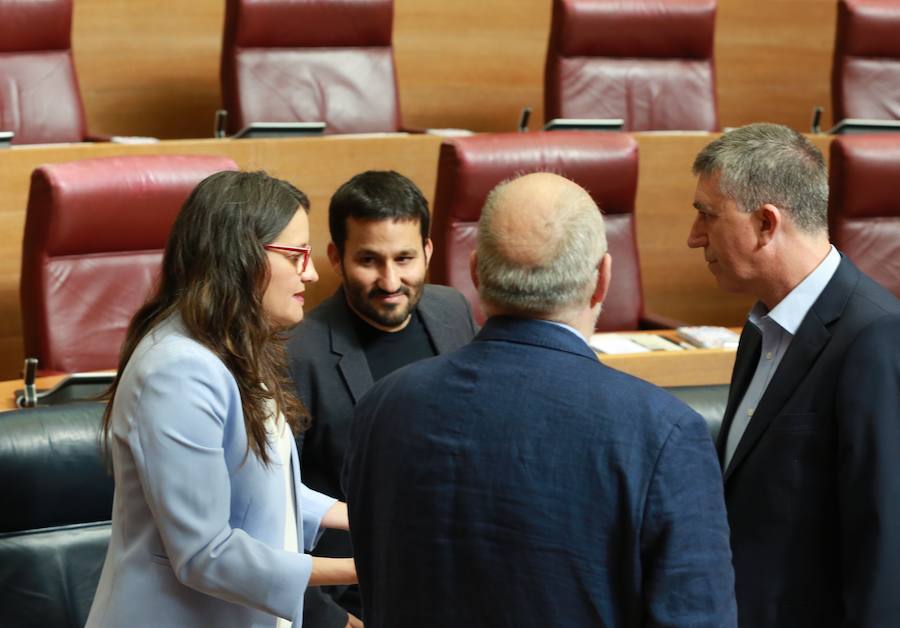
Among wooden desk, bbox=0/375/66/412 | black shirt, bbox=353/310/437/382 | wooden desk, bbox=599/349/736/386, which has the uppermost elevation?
black shirt, bbox=353/310/437/382

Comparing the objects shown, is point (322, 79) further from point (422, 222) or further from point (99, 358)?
point (422, 222)

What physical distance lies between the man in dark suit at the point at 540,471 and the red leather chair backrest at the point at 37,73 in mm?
1384

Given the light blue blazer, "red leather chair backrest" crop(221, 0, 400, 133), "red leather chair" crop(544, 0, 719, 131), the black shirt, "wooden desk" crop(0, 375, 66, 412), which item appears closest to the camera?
the light blue blazer

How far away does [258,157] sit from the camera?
5.71 ft

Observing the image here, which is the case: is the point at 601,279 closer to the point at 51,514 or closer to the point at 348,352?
the point at 348,352

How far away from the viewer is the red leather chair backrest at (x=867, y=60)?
2166mm

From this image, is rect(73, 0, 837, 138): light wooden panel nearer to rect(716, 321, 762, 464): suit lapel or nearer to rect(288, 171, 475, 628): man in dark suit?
rect(288, 171, 475, 628): man in dark suit

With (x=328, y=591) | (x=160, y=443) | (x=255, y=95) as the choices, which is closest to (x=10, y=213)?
(x=255, y=95)

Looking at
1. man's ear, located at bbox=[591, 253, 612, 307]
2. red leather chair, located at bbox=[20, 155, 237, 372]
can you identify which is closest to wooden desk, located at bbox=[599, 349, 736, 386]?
red leather chair, located at bbox=[20, 155, 237, 372]

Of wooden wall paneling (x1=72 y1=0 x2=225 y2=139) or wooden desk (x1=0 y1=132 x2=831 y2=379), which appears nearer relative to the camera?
wooden desk (x1=0 y1=132 x2=831 y2=379)

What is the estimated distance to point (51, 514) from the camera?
0.97m

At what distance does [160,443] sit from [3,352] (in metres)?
1.16

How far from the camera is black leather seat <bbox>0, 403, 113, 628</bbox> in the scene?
95cm

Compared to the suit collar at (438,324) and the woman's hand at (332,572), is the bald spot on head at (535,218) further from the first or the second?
the suit collar at (438,324)
